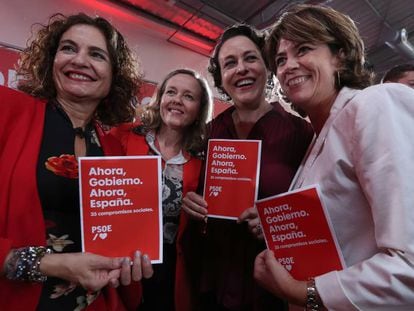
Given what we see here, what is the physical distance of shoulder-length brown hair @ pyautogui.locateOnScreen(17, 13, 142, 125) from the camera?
1324mm

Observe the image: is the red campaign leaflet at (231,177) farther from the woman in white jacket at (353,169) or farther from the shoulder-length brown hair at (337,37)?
the shoulder-length brown hair at (337,37)

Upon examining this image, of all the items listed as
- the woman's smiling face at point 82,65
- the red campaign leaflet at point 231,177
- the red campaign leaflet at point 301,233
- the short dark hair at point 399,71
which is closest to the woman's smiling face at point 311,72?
the red campaign leaflet at point 231,177

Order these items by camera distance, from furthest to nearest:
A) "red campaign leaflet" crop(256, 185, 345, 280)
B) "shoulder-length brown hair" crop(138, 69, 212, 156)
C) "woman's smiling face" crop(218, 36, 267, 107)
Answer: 1. "shoulder-length brown hair" crop(138, 69, 212, 156)
2. "woman's smiling face" crop(218, 36, 267, 107)
3. "red campaign leaflet" crop(256, 185, 345, 280)

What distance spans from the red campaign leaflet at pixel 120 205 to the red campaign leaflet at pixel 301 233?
0.34 m

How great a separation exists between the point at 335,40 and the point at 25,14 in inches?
131

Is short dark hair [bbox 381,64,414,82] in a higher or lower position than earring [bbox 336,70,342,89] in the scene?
higher

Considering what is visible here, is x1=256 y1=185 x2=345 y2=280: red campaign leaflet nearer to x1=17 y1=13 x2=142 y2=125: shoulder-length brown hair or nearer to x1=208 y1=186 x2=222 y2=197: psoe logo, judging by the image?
x1=208 y1=186 x2=222 y2=197: psoe logo

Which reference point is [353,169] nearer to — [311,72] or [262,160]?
[311,72]

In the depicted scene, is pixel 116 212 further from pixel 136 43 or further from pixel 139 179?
pixel 136 43

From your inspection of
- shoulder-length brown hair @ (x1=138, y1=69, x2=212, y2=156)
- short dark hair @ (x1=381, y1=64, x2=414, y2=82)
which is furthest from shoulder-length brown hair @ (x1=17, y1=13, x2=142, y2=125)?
short dark hair @ (x1=381, y1=64, x2=414, y2=82)

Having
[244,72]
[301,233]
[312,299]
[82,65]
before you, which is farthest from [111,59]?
[312,299]

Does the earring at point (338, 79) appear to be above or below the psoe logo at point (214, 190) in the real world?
above

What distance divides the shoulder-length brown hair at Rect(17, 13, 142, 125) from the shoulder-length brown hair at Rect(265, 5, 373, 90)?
2.43 ft

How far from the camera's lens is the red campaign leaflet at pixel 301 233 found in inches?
33.7
